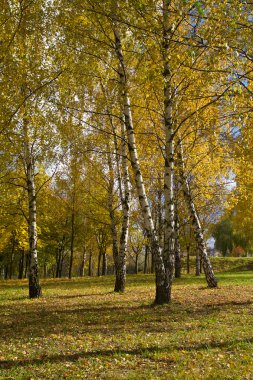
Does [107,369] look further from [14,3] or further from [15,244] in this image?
[15,244]

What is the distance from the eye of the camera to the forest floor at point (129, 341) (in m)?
5.10

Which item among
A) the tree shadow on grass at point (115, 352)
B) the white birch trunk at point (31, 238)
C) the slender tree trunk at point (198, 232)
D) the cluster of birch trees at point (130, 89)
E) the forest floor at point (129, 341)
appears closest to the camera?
the forest floor at point (129, 341)

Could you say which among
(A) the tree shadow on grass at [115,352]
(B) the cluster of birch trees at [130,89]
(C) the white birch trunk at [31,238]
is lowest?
(A) the tree shadow on grass at [115,352]

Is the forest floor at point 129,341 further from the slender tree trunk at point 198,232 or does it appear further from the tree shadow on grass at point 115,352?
the slender tree trunk at point 198,232

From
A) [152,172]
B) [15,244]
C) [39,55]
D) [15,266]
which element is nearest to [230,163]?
[152,172]

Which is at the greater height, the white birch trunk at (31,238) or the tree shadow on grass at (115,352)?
the white birch trunk at (31,238)

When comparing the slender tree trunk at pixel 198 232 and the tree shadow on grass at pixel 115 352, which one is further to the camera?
the slender tree trunk at pixel 198 232

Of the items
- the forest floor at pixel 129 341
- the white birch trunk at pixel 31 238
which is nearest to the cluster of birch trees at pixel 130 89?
the white birch trunk at pixel 31 238

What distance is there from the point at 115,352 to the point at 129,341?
2.34ft

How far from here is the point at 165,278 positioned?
412 inches

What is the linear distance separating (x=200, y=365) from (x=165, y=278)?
207 inches

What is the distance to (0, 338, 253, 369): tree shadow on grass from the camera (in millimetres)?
5602

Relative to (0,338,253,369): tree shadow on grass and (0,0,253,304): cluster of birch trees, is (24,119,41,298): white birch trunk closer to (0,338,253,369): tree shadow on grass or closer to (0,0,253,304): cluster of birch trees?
(0,0,253,304): cluster of birch trees

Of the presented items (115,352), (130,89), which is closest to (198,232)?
(130,89)
